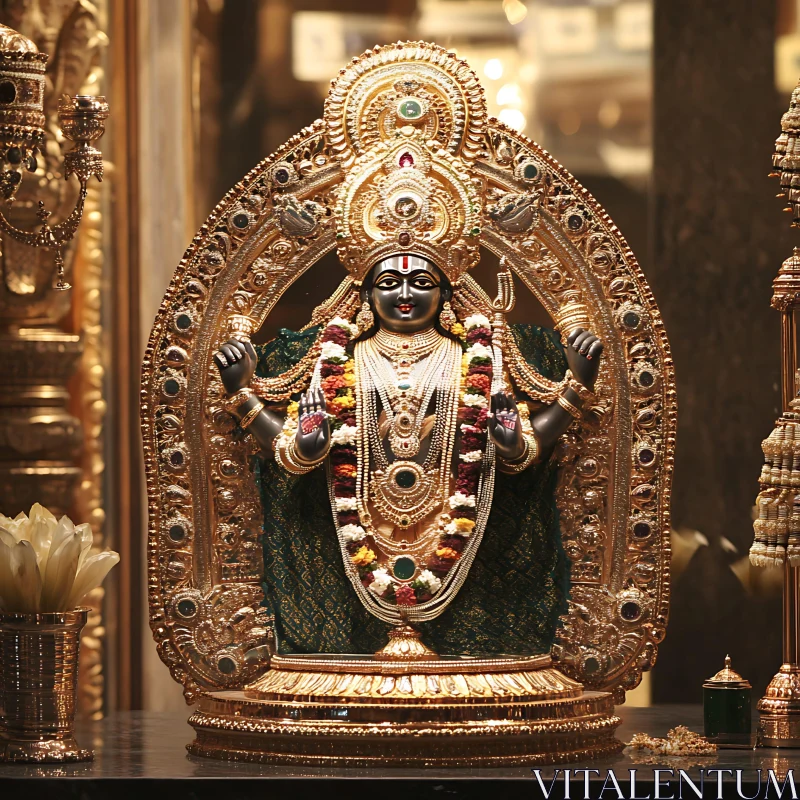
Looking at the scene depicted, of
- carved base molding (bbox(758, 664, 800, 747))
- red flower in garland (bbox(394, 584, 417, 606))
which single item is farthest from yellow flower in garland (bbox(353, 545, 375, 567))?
carved base molding (bbox(758, 664, 800, 747))

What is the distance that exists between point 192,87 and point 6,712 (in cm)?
242

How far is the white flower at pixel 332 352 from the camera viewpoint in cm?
498

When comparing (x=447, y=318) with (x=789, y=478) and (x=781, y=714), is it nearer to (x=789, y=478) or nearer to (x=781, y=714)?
(x=789, y=478)

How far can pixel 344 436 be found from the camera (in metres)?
4.89

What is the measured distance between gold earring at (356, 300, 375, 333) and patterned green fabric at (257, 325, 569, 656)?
0.42 metres

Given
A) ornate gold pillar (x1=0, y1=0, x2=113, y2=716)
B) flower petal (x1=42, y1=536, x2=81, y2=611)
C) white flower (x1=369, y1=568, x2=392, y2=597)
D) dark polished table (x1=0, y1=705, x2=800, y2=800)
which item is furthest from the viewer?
ornate gold pillar (x1=0, y1=0, x2=113, y2=716)

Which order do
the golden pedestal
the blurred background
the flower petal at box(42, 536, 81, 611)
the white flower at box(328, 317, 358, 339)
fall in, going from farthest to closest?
the blurred background → the white flower at box(328, 317, 358, 339) → the flower petal at box(42, 536, 81, 611) → the golden pedestal

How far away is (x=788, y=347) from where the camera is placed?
496cm

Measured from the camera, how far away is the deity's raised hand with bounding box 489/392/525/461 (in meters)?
4.86

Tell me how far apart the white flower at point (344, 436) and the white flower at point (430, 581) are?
0.40 meters

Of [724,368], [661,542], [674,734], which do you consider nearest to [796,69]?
[724,368]

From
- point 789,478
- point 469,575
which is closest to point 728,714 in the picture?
point 789,478

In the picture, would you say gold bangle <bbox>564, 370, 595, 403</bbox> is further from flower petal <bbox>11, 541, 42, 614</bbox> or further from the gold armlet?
flower petal <bbox>11, 541, 42, 614</bbox>

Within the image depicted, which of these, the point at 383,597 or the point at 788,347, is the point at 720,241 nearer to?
the point at 788,347
